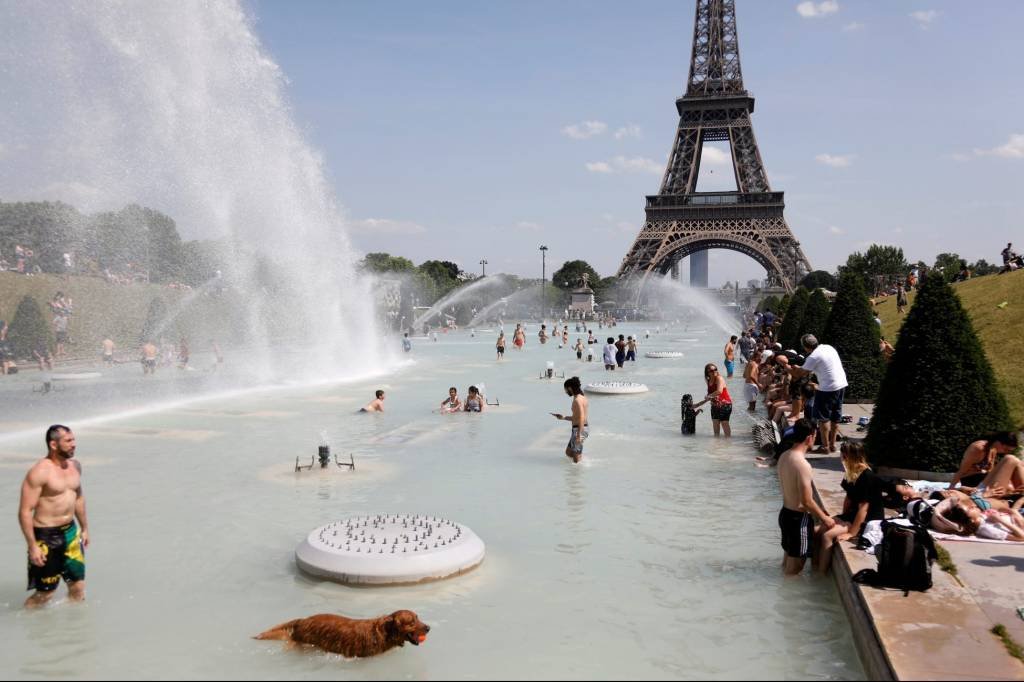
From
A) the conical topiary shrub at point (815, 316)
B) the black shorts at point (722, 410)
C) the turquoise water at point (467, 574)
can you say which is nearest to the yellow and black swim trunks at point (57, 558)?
the turquoise water at point (467, 574)

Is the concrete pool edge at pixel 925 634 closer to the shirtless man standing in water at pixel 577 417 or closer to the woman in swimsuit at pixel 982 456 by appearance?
the woman in swimsuit at pixel 982 456

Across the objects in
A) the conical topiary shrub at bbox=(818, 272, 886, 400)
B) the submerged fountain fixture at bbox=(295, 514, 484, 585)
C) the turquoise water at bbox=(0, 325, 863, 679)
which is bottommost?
the turquoise water at bbox=(0, 325, 863, 679)

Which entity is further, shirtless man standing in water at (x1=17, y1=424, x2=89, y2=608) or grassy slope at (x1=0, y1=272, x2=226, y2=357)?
grassy slope at (x1=0, y1=272, x2=226, y2=357)

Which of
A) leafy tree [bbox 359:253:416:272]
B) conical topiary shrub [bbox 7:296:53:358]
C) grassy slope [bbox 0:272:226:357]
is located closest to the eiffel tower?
leafy tree [bbox 359:253:416:272]

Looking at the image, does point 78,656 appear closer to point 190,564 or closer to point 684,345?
point 190,564

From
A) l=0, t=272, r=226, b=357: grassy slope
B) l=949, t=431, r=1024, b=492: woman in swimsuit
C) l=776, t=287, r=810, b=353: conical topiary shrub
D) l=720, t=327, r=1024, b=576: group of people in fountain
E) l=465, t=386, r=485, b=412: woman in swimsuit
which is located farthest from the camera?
l=0, t=272, r=226, b=357: grassy slope

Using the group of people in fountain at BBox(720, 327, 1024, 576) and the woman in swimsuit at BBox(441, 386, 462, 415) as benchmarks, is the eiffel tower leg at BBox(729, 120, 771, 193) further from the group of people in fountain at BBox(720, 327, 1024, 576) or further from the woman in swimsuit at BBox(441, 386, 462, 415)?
the group of people in fountain at BBox(720, 327, 1024, 576)
